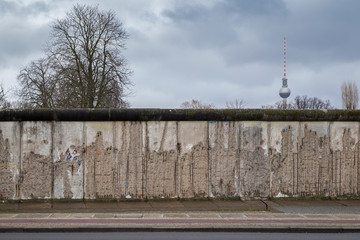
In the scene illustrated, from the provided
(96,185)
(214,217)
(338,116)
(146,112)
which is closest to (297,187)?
(338,116)

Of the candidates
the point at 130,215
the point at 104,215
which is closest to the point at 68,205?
the point at 104,215

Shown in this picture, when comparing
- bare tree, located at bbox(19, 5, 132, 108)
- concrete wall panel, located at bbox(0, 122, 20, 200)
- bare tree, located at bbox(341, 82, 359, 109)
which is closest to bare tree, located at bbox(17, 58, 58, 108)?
bare tree, located at bbox(19, 5, 132, 108)

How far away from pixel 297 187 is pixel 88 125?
5.87 m

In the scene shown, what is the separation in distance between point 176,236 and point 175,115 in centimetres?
399

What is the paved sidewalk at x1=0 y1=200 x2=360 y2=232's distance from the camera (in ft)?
26.8

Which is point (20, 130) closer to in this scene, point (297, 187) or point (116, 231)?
point (116, 231)

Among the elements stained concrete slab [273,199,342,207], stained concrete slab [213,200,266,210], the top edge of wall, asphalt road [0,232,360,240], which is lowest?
asphalt road [0,232,360,240]

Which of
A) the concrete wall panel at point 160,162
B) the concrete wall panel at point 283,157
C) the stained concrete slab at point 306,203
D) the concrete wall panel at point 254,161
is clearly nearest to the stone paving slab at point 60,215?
the concrete wall panel at point 160,162

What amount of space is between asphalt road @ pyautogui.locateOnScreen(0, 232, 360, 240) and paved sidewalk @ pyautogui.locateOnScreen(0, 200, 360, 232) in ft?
0.73

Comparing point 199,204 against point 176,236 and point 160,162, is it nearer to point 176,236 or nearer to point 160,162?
point 160,162

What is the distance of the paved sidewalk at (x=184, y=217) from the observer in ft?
26.8

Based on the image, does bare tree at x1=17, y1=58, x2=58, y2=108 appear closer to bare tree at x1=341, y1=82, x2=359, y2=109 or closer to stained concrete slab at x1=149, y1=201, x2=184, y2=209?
stained concrete slab at x1=149, y1=201, x2=184, y2=209

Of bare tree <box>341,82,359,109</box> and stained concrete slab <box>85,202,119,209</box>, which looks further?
bare tree <box>341,82,359,109</box>

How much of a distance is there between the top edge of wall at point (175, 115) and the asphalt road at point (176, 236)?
11.8ft
